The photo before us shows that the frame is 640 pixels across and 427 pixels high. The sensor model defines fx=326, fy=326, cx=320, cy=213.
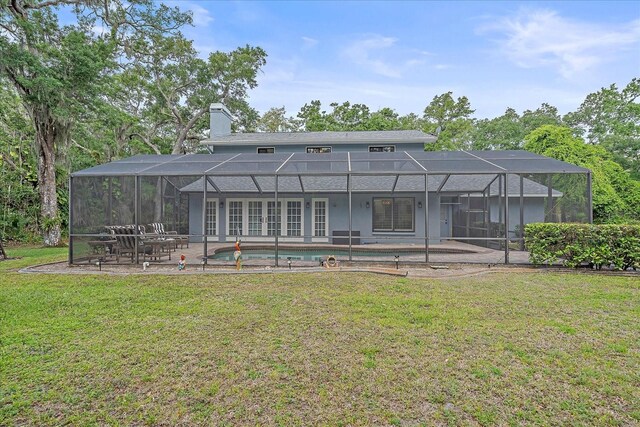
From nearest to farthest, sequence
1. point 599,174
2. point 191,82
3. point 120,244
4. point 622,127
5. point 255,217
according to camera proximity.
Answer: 1. point 120,244
2. point 255,217
3. point 599,174
4. point 622,127
5. point 191,82

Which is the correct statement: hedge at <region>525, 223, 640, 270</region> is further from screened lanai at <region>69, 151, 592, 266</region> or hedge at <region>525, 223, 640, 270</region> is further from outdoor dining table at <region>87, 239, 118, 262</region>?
outdoor dining table at <region>87, 239, 118, 262</region>

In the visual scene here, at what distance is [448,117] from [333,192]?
2094 cm

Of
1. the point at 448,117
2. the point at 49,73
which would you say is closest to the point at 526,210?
the point at 49,73

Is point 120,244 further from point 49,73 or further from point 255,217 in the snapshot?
point 49,73

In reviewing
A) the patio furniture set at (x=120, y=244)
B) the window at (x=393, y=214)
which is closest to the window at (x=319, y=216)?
the window at (x=393, y=214)

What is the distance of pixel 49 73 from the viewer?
11133mm

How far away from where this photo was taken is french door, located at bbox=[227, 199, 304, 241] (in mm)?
13750

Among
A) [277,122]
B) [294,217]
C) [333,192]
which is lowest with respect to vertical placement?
[294,217]

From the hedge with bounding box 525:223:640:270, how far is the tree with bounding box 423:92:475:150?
67.8 feet

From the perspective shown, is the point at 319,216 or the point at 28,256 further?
the point at 319,216

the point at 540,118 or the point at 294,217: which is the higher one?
the point at 540,118

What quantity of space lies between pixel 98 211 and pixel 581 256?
11.9 m

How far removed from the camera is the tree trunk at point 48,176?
1215 cm

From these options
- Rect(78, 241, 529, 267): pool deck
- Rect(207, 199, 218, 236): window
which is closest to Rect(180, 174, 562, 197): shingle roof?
Rect(207, 199, 218, 236): window
